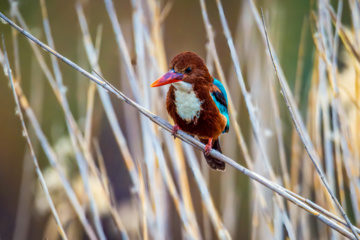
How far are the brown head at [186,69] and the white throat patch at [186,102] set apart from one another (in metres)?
0.03

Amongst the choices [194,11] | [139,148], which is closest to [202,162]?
[139,148]

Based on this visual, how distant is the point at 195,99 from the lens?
44.0 inches

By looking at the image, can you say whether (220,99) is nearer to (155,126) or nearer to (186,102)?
(186,102)

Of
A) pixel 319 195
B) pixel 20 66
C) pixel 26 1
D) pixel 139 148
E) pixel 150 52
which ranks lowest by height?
pixel 319 195

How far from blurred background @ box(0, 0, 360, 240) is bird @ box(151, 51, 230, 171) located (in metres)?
0.21

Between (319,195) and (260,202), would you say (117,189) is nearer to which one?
(260,202)

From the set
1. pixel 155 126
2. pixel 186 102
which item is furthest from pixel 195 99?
pixel 155 126

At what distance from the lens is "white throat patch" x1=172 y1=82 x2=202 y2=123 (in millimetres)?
1111

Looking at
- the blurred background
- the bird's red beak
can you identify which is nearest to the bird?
the bird's red beak

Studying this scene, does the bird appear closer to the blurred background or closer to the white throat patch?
the white throat patch

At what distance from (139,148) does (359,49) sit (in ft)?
2.61

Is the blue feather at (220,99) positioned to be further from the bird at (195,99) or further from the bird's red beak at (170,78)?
the bird's red beak at (170,78)

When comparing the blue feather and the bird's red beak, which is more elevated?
the bird's red beak

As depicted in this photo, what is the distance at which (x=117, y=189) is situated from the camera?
1.53m
